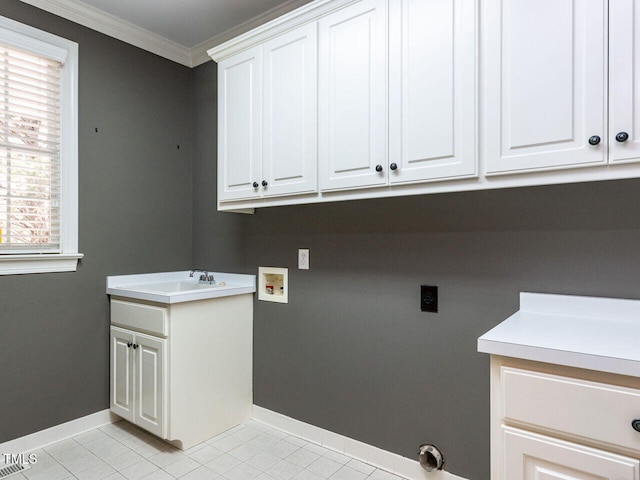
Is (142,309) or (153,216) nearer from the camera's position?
(142,309)

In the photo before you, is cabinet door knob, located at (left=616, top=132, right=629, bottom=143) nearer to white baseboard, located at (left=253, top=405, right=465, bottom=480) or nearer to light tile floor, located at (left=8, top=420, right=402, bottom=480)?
white baseboard, located at (left=253, top=405, right=465, bottom=480)

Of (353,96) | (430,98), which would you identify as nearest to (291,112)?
(353,96)

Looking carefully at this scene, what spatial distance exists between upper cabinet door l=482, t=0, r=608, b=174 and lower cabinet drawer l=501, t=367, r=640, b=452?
2.17 ft

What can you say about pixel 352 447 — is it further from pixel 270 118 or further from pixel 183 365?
pixel 270 118

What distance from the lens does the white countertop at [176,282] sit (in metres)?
2.10

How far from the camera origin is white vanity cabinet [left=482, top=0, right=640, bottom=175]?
3.68 ft

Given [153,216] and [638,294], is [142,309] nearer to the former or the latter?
[153,216]

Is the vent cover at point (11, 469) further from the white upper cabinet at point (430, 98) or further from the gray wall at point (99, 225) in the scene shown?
the white upper cabinet at point (430, 98)

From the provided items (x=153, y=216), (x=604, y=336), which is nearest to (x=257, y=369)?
(x=153, y=216)

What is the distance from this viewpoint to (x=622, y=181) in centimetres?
136

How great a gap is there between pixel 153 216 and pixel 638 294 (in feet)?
8.78

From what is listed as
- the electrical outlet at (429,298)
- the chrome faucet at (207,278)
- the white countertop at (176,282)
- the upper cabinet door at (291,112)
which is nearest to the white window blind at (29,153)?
the white countertop at (176,282)

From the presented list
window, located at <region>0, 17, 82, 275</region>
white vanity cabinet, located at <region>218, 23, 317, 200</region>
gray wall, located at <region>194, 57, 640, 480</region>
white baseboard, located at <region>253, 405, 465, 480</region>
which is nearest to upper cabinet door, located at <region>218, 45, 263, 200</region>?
white vanity cabinet, located at <region>218, 23, 317, 200</region>

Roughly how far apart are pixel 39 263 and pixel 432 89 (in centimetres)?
221
